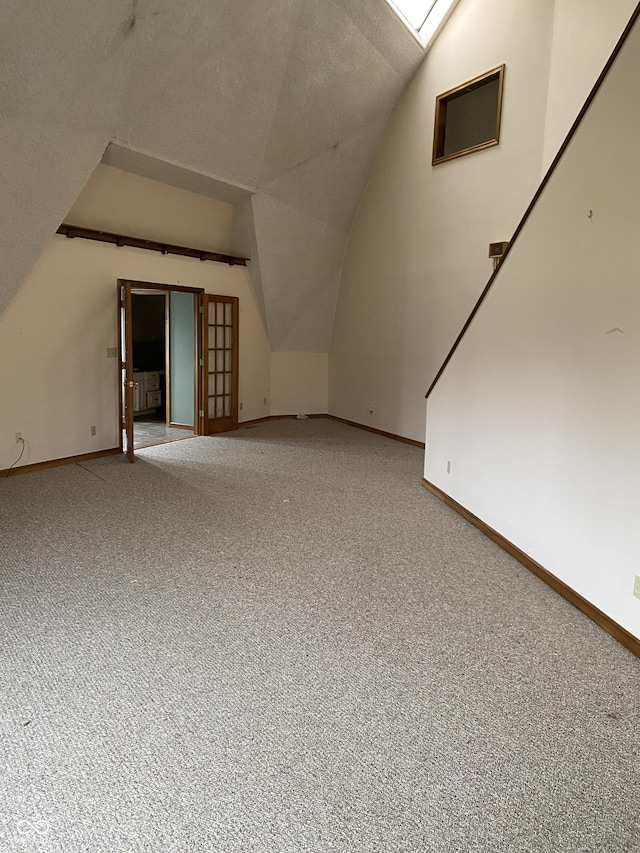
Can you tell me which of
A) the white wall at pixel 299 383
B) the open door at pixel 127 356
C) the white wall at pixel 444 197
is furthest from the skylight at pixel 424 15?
the white wall at pixel 299 383

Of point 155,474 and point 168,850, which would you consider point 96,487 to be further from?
point 168,850

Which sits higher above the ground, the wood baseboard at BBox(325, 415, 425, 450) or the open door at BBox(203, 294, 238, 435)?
the open door at BBox(203, 294, 238, 435)

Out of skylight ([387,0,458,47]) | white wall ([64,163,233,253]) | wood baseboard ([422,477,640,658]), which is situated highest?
skylight ([387,0,458,47])

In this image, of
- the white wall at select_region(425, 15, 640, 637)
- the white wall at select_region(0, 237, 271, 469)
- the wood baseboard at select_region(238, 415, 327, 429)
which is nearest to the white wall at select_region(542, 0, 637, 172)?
the white wall at select_region(425, 15, 640, 637)

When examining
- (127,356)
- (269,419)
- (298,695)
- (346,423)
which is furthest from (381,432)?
(298,695)

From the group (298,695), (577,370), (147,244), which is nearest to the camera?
(298,695)

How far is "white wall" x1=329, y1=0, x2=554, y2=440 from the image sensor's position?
5387 mm

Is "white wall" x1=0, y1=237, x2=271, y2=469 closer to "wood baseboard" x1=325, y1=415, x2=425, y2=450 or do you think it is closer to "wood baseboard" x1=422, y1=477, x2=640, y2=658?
"wood baseboard" x1=325, y1=415, x2=425, y2=450

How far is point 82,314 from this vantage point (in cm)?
561

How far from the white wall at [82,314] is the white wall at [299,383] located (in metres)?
2.01

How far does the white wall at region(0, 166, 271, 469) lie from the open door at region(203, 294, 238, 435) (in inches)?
21.1

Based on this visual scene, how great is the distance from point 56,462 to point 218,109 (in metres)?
3.87

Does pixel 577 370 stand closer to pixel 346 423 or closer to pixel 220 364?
pixel 220 364

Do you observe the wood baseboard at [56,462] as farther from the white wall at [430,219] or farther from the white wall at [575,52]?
the white wall at [575,52]
